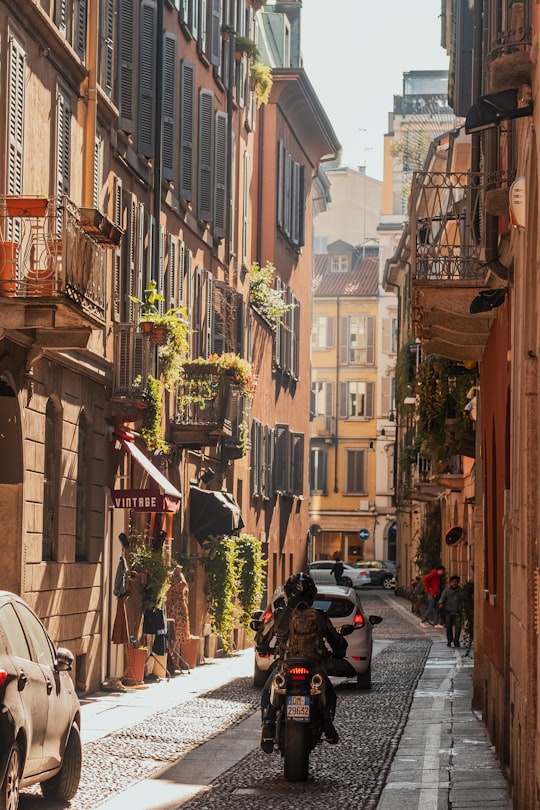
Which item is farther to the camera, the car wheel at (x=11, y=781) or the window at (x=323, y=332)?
the window at (x=323, y=332)

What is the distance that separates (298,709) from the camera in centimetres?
1300

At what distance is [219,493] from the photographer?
30656mm

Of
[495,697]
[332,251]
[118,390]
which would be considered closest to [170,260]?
[118,390]

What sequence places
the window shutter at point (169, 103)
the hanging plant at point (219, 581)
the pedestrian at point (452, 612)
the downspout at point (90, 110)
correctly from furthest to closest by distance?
the pedestrian at point (452, 612)
the hanging plant at point (219, 581)
the window shutter at point (169, 103)
the downspout at point (90, 110)

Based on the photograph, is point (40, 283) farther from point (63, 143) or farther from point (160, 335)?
point (160, 335)

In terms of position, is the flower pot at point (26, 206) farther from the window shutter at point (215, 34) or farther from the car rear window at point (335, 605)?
the window shutter at point (215, 34)

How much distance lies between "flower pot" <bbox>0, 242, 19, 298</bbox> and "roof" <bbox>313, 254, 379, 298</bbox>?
73.2m

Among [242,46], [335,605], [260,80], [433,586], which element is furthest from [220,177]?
[433,586]

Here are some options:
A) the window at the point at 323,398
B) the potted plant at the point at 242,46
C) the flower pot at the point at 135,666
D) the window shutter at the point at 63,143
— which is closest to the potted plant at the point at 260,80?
the potted plant at the point at 242,46

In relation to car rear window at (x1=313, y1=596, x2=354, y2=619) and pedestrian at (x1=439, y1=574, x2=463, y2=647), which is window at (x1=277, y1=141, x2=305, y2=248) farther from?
car rear window at (x1=313, y1=596, x2=354, y2=619)

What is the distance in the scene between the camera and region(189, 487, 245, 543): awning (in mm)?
29766

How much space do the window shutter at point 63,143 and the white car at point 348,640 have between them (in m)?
6.44

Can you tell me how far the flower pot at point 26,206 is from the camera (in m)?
16.5

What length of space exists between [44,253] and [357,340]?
240 ft
